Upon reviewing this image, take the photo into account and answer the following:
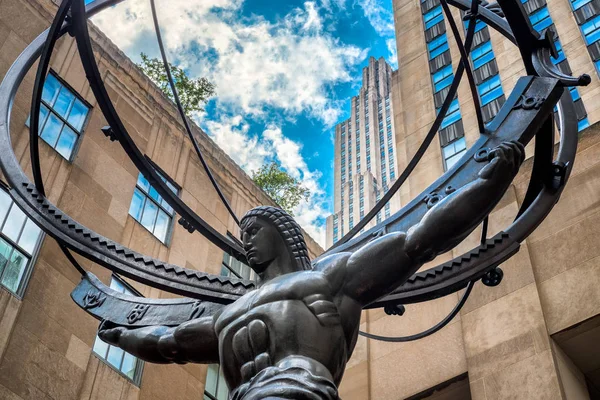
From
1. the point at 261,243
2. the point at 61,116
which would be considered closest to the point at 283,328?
the point at 261,243

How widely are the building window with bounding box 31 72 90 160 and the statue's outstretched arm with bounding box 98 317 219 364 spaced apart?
369 inches

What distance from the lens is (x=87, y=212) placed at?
13.9 meters

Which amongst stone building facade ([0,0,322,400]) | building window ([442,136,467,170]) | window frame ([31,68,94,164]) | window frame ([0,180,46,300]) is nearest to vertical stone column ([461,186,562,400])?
stone building facade ([0,0,322,400])

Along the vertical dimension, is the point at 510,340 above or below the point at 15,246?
below

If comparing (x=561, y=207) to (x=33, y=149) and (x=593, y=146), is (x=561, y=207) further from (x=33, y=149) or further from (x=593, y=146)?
(x=33, y=149)

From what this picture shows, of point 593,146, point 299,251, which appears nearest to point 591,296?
point 593,146

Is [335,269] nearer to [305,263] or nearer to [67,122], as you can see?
[305,263]

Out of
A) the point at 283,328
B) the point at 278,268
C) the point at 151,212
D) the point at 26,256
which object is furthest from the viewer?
the point at 151,212

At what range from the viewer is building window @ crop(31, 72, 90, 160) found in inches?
554

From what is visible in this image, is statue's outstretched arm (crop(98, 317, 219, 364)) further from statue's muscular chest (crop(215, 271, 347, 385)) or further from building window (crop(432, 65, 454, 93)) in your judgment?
building window (crop(432, 65, 454, 93))

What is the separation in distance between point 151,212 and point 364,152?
10399 cm

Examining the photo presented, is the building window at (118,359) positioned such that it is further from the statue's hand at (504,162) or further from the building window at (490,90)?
the building window at (490,90)

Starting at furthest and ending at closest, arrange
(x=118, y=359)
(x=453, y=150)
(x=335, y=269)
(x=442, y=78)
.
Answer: (x=442, y=78) < (x=453, y=150) < (x=118, y=359) < (x=335, y=269)

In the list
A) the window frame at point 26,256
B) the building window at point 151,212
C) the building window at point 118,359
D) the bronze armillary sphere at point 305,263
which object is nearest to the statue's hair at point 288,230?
the bronze armillary sphere at point 305,263
